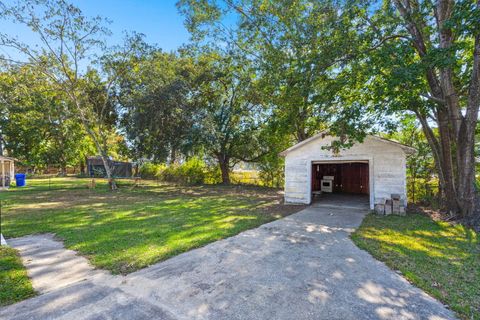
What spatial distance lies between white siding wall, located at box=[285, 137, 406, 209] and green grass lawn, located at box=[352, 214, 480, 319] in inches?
64.9

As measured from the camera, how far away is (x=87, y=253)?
14.5 feet

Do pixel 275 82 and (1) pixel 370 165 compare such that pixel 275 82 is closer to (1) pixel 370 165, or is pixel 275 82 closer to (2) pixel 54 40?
(1) pixel 370 165

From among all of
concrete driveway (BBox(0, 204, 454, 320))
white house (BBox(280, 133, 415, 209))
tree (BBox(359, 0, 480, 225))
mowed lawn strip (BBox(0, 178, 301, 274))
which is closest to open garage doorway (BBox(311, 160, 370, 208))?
white house (BBox(280, 133, 415, 209))

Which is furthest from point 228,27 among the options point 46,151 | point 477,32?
point 46,151

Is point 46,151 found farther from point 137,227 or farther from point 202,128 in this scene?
point 137,227

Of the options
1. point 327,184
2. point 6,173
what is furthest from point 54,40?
point 327,184

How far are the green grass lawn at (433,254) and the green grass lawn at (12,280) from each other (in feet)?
17.0

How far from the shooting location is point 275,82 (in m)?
9.48

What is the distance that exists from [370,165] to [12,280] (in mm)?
10017

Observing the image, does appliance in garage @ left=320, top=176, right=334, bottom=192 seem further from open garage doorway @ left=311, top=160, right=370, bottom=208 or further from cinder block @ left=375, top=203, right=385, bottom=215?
cinder block @ left=375, top=203, right=385, bottom=215

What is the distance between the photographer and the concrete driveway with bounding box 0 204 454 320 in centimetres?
259

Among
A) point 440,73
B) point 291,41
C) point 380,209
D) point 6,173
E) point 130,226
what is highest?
point 291,41

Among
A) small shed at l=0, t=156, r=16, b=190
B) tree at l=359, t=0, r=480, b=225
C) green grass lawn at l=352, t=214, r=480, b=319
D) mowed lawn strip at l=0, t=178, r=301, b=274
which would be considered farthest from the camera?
small shed at l=0, t=156, r=16, b=190

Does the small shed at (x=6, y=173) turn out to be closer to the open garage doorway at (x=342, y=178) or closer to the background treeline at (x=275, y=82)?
the background treeline at (x=275, y=82)
